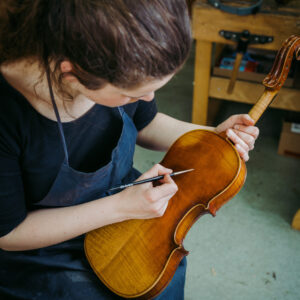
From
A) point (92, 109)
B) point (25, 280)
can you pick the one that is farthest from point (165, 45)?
point (25, 280)

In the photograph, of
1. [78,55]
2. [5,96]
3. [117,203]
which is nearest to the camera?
[78,55]

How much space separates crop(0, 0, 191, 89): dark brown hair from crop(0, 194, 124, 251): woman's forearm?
34cm

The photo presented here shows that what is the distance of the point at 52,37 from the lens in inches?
20.5

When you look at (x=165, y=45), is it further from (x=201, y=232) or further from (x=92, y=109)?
(x=201, y=232)

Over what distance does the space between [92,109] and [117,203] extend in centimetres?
25

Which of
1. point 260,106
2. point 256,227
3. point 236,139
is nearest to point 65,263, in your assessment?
point 236,139

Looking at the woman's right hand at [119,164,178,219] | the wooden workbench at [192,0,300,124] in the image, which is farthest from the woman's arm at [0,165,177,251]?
the wooden workbench at [192,0,300,124]

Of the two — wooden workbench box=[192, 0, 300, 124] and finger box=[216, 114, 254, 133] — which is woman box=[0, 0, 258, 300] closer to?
finger box=[216, 114, 254, 133]

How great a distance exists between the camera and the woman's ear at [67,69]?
0.55 m

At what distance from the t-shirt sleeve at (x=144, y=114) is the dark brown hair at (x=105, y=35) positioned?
41 cm

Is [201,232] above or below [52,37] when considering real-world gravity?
below

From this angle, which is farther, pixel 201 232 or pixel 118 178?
pixel 201 232

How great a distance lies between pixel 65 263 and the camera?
32.5 inches

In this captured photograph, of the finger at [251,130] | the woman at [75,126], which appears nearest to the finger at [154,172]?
the woman at [75,126]
